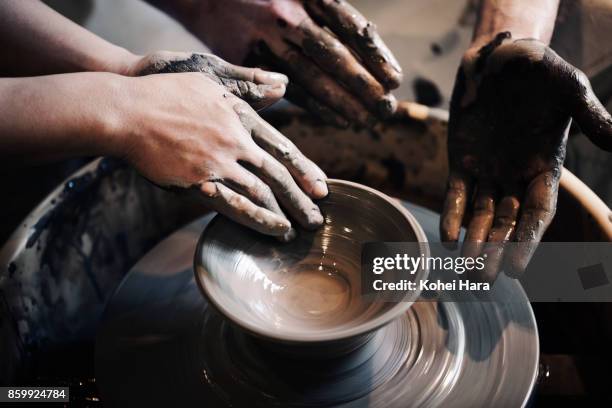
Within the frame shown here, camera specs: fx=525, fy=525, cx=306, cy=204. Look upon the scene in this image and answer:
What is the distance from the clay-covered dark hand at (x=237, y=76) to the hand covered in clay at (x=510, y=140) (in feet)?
1.63

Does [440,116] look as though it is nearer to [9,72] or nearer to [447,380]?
[447,380]

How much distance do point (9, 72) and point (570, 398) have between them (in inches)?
67.7

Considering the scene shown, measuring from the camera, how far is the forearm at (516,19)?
1410mm

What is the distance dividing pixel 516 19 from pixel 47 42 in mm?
1271

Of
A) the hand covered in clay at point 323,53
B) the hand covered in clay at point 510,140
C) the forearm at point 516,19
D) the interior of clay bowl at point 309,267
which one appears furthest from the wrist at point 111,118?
the forearm at point 516,19

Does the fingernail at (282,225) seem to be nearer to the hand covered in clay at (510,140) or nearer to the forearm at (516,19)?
the hand covered in clay at (510,140)

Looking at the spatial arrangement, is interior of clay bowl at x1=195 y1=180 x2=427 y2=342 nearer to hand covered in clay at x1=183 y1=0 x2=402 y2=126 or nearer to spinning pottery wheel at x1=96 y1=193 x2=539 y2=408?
spinning pottery wheel at x1=96 y1=193 x2=539 y2=408

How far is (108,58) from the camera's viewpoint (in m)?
1.37

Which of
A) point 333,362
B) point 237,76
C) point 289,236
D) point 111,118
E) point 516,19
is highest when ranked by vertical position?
point 516,19

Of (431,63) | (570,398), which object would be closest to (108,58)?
(570,398)

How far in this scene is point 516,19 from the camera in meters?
1.43

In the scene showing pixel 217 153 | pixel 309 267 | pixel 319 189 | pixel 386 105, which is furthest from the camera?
Answer: pixel 386 105

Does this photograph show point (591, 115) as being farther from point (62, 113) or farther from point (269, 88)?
point (62, 113)

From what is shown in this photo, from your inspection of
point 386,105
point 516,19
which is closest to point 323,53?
point 386,105
